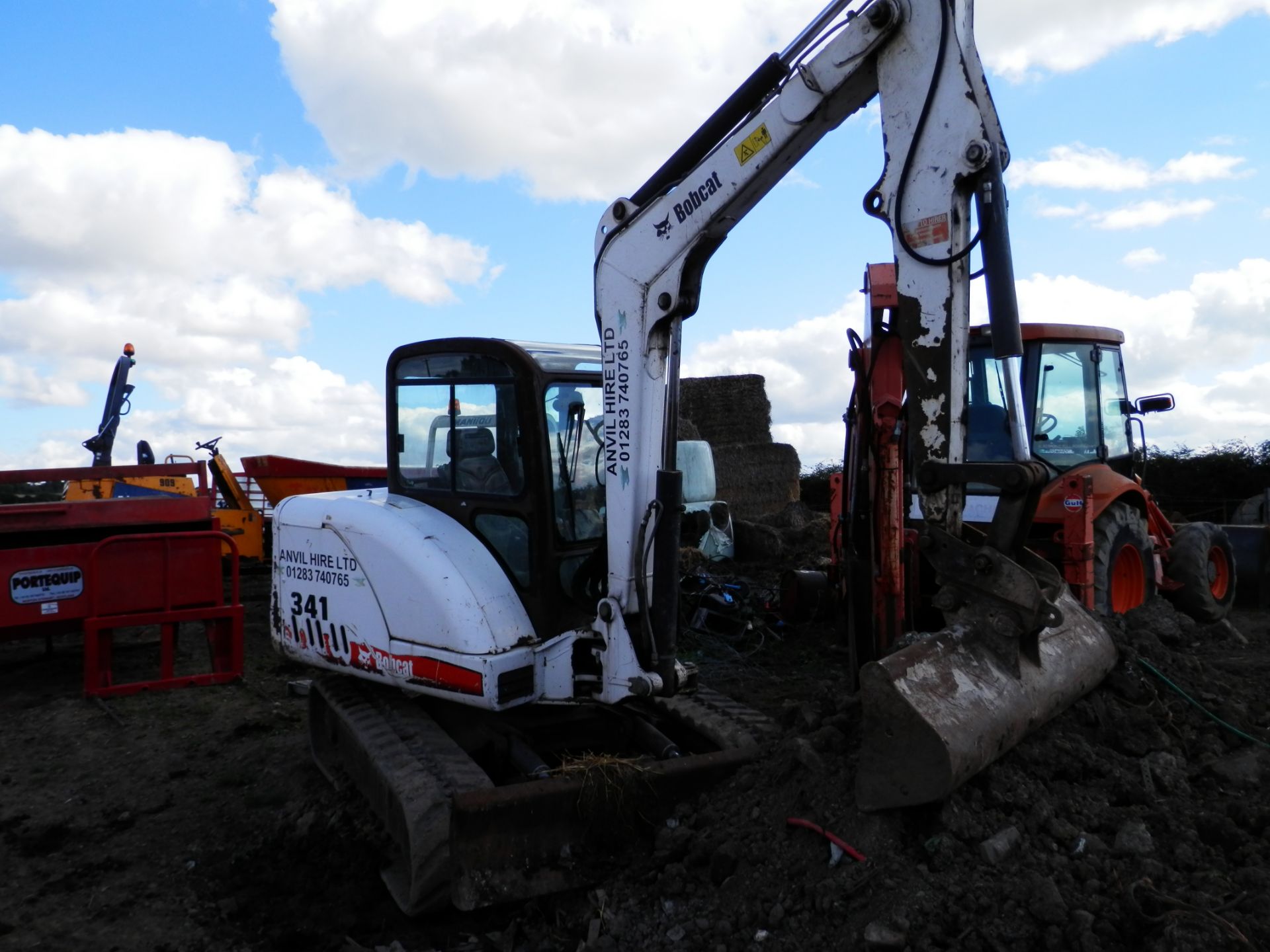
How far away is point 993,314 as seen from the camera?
3748 millimetres

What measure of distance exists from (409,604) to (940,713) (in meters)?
2.38

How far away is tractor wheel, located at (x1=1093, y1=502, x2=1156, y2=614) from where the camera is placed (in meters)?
7.41

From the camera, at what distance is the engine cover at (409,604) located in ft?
14.7

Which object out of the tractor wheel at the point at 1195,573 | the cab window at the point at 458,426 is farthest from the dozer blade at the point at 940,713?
the tractor wheel at the point at 1195,573

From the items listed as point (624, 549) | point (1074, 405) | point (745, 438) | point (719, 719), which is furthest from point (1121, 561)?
point (745, 438)

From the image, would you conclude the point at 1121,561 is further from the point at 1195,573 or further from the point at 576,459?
the point at 576,459

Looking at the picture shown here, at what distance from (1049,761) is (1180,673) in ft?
4.81

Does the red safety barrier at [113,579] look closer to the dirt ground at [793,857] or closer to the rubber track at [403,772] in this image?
the dirt ground at [793,857]

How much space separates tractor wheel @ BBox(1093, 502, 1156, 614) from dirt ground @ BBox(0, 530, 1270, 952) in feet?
4.95

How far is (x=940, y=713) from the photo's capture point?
11.2 feet

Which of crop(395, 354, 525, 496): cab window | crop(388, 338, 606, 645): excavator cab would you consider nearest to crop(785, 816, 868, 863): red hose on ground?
crop(388, 338, 606, 645): excavator cab

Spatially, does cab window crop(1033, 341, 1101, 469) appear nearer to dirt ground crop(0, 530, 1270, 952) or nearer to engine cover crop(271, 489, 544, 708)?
dirt ground crop(0, 530, 1270, 952)

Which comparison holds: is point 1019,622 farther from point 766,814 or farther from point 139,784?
point 139,784

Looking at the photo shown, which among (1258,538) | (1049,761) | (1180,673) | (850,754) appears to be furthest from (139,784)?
(1258,538)
